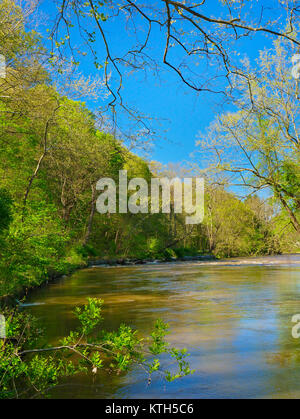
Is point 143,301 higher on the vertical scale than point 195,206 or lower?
lower

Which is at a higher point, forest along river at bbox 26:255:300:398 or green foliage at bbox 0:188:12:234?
green foliage at bbox 0:188:12:234

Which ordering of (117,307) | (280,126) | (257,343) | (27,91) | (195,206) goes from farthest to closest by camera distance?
(195,206)
(280,126)
(27,91)
(117,307)
(257,343)

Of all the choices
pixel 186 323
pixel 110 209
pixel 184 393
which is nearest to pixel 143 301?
pixel 186 323

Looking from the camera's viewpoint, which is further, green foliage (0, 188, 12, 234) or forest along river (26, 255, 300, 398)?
green foliage (0, 188, 12, 234)

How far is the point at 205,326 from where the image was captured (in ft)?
37.5

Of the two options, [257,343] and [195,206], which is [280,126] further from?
[195,206]

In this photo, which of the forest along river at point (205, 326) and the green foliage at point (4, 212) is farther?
the green foliage at point (4, 212)

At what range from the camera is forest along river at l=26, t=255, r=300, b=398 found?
6.60 meters

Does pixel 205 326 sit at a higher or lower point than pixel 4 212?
lower

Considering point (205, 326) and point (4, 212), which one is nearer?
point (205, 326)

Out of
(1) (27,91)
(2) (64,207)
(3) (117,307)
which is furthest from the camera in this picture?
(2) (64,207)

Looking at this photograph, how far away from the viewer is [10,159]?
838 inches

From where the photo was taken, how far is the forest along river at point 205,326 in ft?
21.7

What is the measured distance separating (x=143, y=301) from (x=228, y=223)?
130 feet
